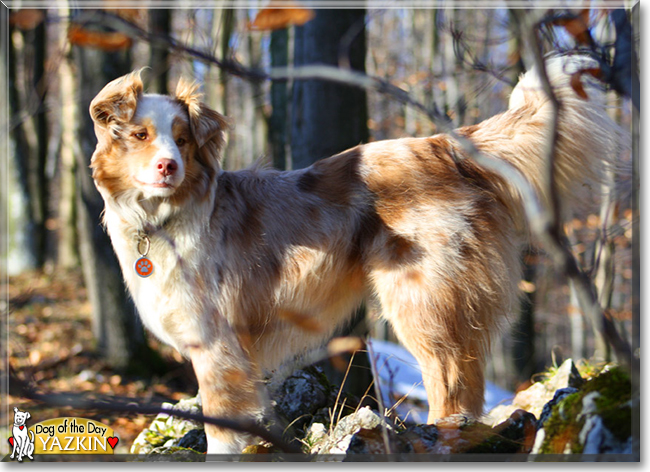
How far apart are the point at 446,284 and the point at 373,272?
1.41ft

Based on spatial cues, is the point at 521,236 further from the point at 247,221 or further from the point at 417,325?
the point at 247,221

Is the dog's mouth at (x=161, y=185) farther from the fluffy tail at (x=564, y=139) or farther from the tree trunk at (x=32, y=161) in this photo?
the tree trunk at (x=32, y=161)

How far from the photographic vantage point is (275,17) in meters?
2.83

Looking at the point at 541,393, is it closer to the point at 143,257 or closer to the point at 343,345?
the point at 343,345

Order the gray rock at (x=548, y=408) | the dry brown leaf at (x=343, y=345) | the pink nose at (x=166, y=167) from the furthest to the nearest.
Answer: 1. the pink nose at (x=166, y=167)
2. the gray rock at (x=548, y=408)
3. the dry brown leaf at (x=343, y=345)

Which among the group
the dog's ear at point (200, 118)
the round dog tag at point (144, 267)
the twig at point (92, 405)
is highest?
the dog's ear at point (200, 118)

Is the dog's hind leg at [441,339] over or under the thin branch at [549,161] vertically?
under

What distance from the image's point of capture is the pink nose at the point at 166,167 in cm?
282

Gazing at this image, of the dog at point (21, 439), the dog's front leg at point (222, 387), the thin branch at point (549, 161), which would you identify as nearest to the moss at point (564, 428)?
the thin branch at point (549, 161)

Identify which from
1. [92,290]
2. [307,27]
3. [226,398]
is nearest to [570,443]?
[226,398]

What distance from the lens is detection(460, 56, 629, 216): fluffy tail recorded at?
3152 millimetres

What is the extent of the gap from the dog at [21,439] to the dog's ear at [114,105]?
5.25ft

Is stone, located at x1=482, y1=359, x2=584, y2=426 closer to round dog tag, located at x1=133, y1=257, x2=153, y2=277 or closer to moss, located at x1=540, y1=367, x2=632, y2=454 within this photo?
moss, located at x1=540, y1=367, x2=632, y2=454

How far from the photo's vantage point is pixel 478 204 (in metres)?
3.20
